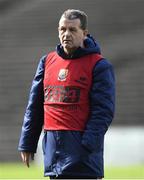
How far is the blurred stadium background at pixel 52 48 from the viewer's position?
13.3 m

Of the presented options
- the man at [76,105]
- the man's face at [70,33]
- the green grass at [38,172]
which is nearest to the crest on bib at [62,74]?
the man at [76,105]

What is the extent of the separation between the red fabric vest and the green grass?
4.53 metres

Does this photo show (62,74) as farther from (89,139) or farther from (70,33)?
(89,139)

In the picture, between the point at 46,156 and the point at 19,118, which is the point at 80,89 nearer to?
the point at 46,156

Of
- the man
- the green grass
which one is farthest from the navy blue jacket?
the green grass

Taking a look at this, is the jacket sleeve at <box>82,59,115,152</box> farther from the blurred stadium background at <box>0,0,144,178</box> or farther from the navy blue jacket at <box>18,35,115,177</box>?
the blurred stadium background at <box>0,0,144,178</box>

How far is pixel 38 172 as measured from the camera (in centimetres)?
1095

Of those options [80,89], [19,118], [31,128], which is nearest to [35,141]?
[31,128]

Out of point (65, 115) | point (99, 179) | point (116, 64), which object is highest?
point (116, 64)

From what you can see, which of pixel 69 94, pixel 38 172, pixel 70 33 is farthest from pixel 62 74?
pixel 38 172

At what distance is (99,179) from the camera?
5336 mm

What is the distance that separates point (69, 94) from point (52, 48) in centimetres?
827

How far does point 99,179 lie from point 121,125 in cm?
779

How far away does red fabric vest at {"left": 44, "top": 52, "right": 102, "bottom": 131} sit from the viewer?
527cm
